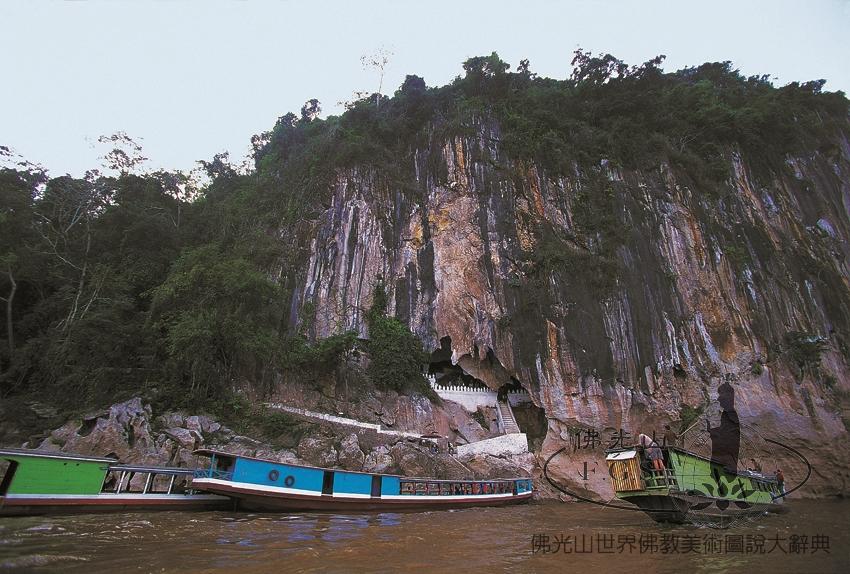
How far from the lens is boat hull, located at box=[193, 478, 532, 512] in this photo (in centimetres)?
1148

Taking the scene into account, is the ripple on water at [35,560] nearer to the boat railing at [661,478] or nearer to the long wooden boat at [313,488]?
the long wooden boat at [313,488]

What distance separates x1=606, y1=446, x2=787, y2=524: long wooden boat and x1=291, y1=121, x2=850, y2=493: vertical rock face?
23.4 feet

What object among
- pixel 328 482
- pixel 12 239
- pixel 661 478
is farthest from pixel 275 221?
pixel 661 478

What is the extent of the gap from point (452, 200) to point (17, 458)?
2175 centimetres

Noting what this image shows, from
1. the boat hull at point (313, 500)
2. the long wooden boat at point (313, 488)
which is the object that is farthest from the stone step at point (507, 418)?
the boat hull at point (313, 500)

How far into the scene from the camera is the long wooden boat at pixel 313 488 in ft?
38.4

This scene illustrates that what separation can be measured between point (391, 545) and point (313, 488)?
16.5 ft

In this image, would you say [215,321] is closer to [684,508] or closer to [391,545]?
[391,545]

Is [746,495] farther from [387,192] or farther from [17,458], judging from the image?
[387,192]

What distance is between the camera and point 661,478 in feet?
34.4

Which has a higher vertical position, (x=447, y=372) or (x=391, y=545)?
(x=447, y=372)

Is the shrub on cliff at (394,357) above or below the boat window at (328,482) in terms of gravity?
above

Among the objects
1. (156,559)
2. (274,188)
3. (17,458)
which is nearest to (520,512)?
(156,559)

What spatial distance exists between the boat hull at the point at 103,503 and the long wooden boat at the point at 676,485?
34.6 feet
